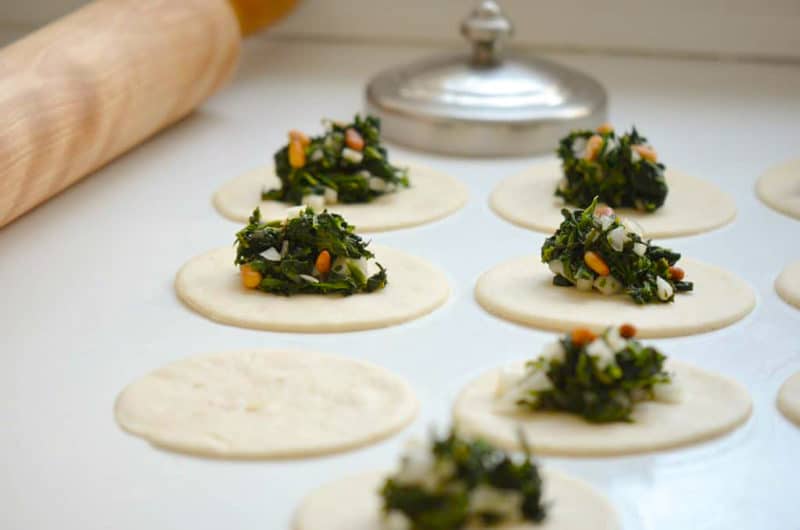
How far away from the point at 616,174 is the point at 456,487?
205 cm

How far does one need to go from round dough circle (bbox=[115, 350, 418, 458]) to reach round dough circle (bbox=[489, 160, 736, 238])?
120 centimetres

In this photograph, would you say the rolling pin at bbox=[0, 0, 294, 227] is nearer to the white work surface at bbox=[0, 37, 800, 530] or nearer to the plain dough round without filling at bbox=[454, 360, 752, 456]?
the white work surface at bbox=[0, 37, 800, 530]

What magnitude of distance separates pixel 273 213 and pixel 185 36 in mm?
1015

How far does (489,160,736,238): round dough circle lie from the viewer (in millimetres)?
3965

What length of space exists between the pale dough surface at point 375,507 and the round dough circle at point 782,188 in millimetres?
1917

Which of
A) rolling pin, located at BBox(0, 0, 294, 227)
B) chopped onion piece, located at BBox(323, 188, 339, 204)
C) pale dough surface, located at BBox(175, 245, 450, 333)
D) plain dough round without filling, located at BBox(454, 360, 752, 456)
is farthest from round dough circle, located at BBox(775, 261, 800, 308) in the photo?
rolling pin, located at BBox(0, 0, 294, 227)

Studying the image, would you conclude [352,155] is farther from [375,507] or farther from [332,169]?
[375,507]

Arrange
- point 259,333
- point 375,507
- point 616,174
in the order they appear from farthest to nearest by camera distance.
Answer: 1. point 616,174
2. point 259,333
3. point 375,507

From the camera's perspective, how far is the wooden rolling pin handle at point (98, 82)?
3777 millimetres

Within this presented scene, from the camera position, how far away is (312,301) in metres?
3.38

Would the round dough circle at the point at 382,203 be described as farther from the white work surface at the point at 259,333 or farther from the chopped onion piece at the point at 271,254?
the chopped onion piece at the point at 271,254

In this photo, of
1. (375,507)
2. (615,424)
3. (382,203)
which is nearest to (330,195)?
(382,203)

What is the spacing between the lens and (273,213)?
403 cm

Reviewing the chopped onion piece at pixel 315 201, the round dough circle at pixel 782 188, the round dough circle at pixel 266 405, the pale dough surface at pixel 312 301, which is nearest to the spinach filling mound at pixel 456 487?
the round dough circle at pixel 266 405
